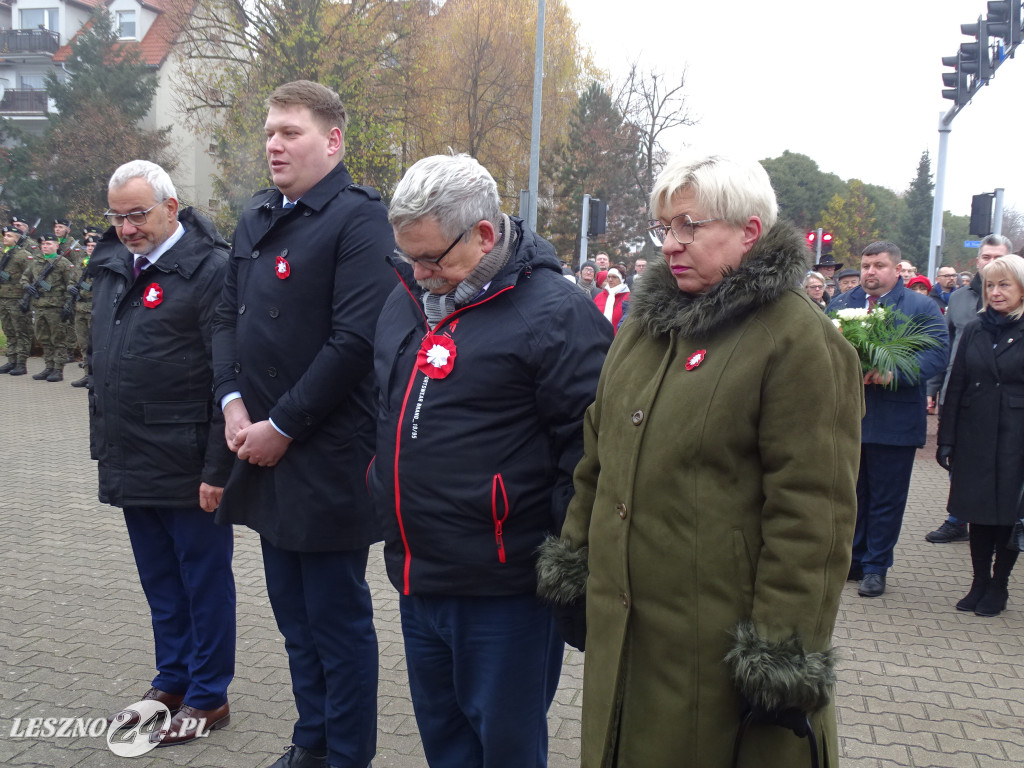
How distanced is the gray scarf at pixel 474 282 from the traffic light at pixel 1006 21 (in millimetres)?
12278

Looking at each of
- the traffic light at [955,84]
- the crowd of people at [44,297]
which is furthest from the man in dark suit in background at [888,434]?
the crowd of people at [44,297]

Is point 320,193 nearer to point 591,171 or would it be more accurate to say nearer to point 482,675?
point 482,675

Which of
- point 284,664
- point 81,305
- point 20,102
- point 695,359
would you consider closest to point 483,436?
point 695,359

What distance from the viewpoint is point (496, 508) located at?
2.40m

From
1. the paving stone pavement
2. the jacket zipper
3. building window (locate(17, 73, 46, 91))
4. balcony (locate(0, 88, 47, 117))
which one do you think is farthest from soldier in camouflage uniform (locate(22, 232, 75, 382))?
building window (locate(17, 73, 46, 91))

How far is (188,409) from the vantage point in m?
3.65

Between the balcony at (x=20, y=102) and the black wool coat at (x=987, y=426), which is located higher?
the balcony at (x=20, y=102)

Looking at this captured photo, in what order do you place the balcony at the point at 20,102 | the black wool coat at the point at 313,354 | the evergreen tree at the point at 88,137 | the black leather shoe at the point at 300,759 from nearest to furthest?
the black wool coat at the point at 313,354 → the black leather shoe at the point at 300,759 → the evergreen tree at the point at 88,137 → the balcony at the point at 20,102

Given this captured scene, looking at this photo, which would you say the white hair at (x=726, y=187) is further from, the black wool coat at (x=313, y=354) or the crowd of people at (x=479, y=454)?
the black wool coat at (x=313, y=354)

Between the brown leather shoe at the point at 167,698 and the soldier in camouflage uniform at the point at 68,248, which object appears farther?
the soldier in camouflage uniform at the point at 68,248

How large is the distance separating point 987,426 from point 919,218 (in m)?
58.4

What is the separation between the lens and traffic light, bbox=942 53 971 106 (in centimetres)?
1378

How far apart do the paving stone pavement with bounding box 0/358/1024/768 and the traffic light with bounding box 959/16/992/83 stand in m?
8.81

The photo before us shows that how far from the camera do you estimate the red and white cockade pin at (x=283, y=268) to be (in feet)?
9.96
